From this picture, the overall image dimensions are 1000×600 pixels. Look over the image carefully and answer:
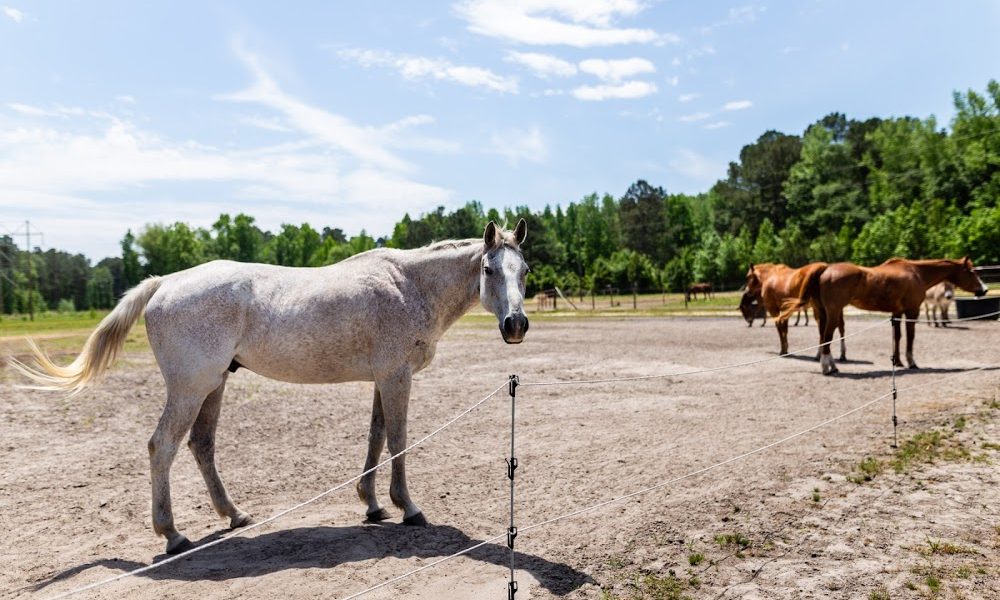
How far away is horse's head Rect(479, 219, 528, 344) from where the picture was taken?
424 cm

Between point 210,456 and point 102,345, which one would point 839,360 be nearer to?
point 210,456

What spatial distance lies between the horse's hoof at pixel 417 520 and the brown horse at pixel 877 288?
9.61 m

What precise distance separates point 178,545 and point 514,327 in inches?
115

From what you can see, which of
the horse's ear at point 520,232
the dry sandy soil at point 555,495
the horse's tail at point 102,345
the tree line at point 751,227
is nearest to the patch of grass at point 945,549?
the dry sandy soil at point 555,495

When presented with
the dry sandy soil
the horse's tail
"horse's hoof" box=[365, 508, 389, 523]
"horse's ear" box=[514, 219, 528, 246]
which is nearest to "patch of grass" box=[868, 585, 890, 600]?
the dry sandy soil

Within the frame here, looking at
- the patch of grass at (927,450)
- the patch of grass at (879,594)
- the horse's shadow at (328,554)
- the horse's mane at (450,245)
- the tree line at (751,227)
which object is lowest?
the horse's shadow at (328,554)

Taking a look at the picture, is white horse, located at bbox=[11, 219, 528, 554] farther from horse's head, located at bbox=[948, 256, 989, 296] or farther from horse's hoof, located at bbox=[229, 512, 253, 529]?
horse's head, located at bbox=[948, 256, 989, 296]

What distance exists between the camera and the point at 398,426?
15.5ft

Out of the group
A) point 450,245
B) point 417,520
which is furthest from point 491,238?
point 417,520

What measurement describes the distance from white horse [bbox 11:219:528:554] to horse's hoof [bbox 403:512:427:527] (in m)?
0.01

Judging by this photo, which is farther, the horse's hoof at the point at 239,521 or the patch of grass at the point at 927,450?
the patch of grass at the point at 927,450

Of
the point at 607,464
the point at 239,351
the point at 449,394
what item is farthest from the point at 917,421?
the point at 239,351

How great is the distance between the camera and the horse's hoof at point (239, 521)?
4824 millimetres

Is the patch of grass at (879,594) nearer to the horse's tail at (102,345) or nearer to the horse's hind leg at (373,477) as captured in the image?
the horse's hind leg at (373,477)
